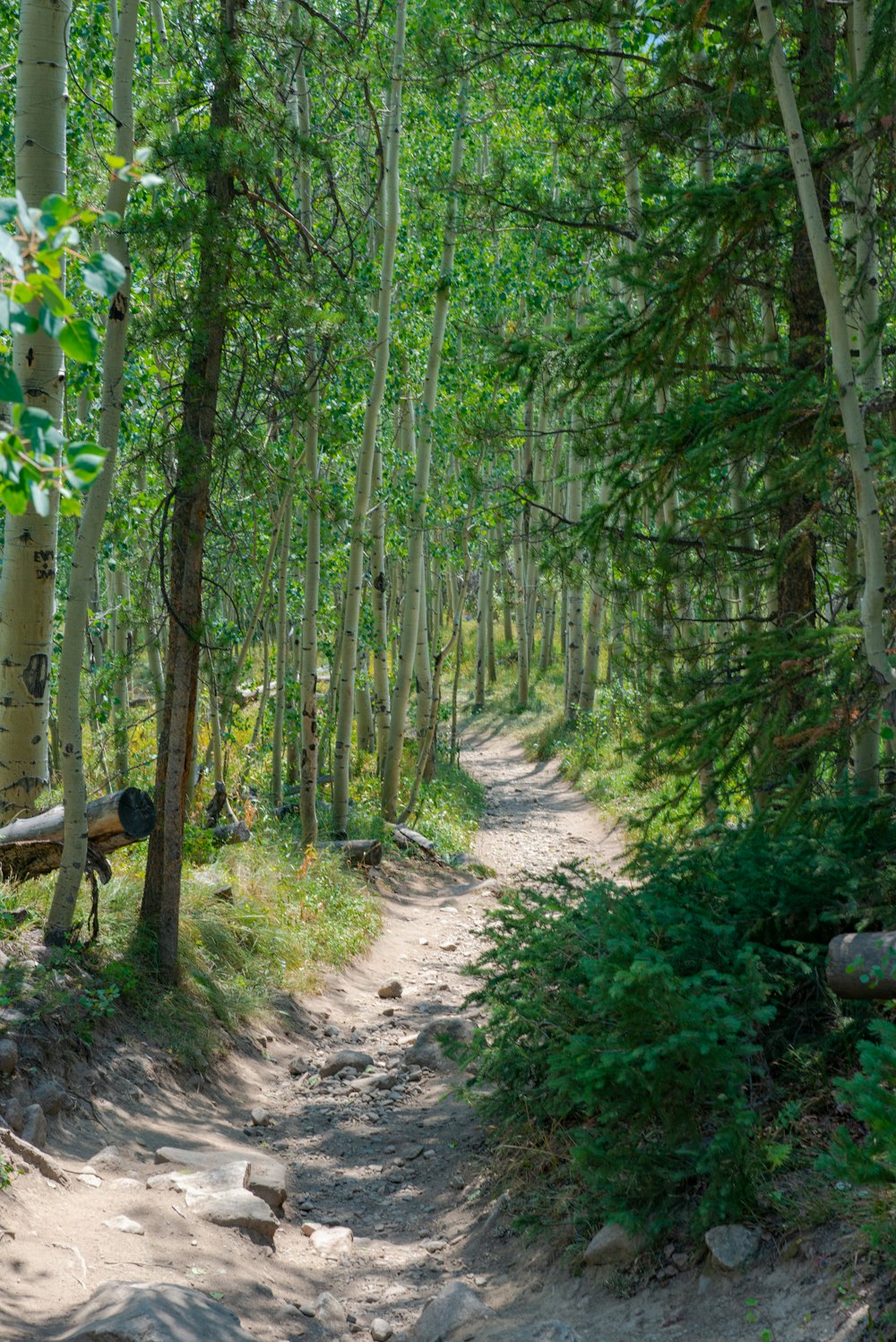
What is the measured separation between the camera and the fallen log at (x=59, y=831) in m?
6.22

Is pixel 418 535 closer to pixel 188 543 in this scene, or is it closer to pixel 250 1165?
pixel 188 543

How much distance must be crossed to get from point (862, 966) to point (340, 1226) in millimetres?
2849

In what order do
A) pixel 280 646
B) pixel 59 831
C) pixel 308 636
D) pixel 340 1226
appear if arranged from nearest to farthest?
pixel 340 1226 → pixel 59 831 → pixel 308 636 → pixel 280 646

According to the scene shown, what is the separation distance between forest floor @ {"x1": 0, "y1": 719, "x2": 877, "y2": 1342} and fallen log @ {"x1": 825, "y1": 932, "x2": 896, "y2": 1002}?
0.86 meters

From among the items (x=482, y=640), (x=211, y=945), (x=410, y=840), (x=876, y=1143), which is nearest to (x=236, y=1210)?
(x=876, y=1143)

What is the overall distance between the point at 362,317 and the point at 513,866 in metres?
8.00

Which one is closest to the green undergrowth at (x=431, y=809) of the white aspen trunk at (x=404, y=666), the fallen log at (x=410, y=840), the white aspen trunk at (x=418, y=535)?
the fallen log at (x=410, y=840)

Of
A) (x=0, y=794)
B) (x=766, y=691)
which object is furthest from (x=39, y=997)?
(x=766, y=691)

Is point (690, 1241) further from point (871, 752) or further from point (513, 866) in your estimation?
point (513, 866)

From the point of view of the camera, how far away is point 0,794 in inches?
250

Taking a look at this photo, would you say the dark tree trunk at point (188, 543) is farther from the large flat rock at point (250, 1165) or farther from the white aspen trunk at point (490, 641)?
the white aspen trunk at point (490, 641)

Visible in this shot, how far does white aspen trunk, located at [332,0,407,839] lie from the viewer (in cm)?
1113

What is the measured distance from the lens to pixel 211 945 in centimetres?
765

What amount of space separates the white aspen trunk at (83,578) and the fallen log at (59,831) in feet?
0.99
